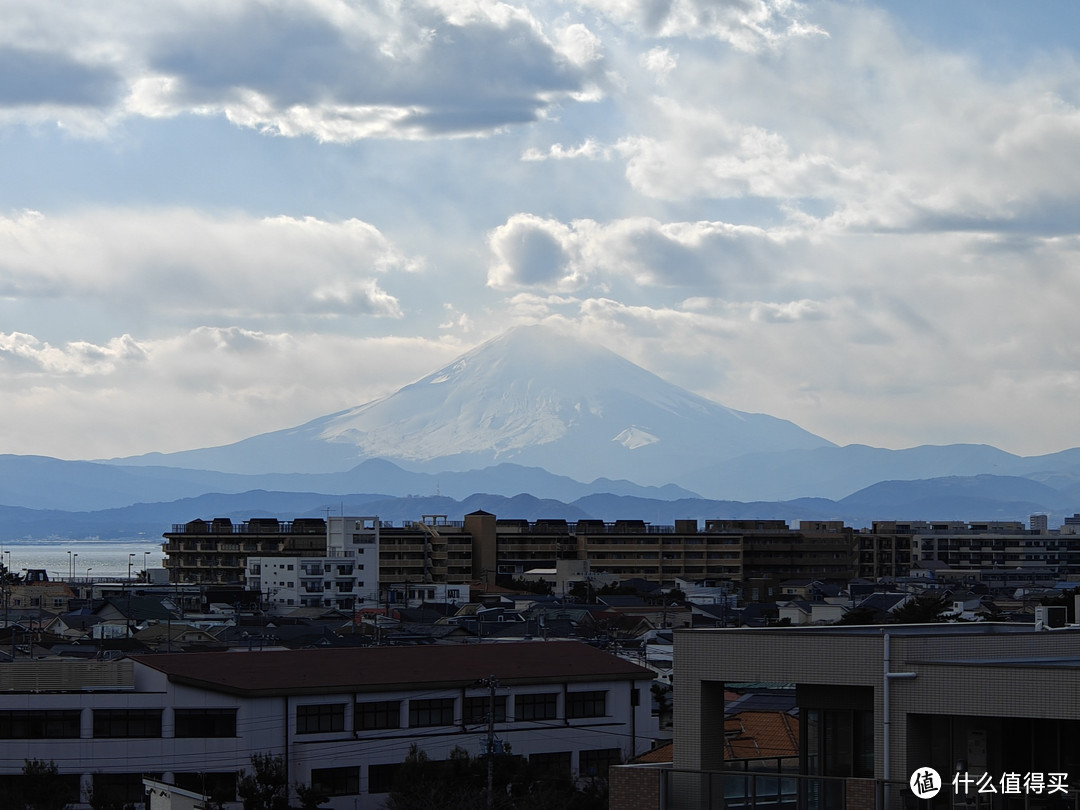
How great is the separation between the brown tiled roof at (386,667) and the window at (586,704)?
0.52 m

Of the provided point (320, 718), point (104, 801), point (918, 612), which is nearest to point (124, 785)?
point (104, 801)

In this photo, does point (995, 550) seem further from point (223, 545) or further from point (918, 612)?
point (918, 612)

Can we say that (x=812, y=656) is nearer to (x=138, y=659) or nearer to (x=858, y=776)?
(x=858, y=776)

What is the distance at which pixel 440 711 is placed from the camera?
3966 cm

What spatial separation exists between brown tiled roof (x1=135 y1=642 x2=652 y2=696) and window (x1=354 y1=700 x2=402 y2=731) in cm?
45

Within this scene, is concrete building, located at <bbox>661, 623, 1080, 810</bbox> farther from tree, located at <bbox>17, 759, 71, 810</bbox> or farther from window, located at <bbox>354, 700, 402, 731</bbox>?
window, located at <bbox>354, 700, 402, 731</bbox>

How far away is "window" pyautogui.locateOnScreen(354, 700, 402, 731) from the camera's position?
38.3 metres

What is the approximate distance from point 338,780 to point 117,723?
18.4 feet

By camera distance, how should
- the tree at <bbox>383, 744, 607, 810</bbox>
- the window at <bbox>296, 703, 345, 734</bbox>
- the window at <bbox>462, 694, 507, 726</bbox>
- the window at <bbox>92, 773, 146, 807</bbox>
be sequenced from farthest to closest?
the window at <bbox>462, 694, 507, 726</bbox> < the window at <bbox>296, 703, 345, 734</bbox> < the window at <bbox>92, 773, 146, 807</bbox> < the tree at <bbox>383, 744, 607, 810</bbox>

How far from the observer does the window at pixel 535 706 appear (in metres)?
40.8

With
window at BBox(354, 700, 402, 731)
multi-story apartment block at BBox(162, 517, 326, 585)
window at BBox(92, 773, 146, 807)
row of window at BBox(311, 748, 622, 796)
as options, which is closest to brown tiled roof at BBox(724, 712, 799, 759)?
row of window at BBox(311, 748, 622, 796)

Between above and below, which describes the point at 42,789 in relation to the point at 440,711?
below

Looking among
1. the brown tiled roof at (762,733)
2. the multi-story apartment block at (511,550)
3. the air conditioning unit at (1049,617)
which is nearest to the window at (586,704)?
the brown tiled roof at (762,733)

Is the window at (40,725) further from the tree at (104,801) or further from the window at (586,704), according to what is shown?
the window at (586,704)
